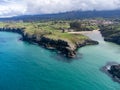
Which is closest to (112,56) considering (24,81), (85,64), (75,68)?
(85,64)

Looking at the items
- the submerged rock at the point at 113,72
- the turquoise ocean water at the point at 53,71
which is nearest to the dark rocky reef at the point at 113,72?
the submerged rock at the point at 113,72

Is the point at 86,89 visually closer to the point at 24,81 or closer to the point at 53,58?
the point at 24,81

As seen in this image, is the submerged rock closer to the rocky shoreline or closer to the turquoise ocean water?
the turquoise ocean water

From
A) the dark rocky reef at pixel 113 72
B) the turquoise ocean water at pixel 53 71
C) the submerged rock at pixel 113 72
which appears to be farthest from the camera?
the submerged rock at pixel 113 72

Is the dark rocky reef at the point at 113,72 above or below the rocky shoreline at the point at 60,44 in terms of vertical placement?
below

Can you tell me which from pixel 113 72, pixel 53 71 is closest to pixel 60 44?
pixel 53 71

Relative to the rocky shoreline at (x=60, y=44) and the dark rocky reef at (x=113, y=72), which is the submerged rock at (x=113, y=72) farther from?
the rocky shoreline at (x=60, y=44)

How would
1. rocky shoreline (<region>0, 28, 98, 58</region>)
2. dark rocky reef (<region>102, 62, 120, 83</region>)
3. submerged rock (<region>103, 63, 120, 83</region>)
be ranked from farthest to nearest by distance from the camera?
rocky shoreline (<region>0, 28, 98, 58</region>) → submerged rock (<region>103, 63, 120, 83</region>) → dark rocky reef (<region>102, 62, 120, 83</region>)

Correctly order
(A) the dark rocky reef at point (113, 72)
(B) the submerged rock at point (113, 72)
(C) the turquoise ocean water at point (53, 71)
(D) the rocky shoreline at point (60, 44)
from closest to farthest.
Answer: (C) the turquoise ocean water at point (53, 71)
(A) the dark rocky reef at point (113, 72)
(B) the submerged rock at point (113, 72)
(D) the rocky shoreline at point (60, 44)

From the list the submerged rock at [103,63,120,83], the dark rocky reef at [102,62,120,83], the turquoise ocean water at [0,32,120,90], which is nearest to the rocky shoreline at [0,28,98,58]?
the turquoise ocean water at [0,32,120,90]

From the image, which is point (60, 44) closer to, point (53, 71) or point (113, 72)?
point (53, 71)
